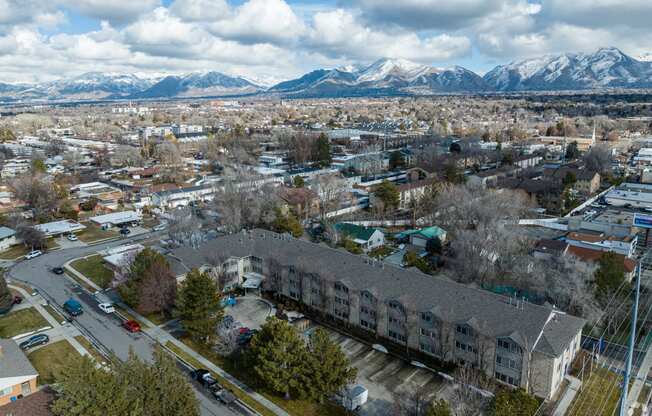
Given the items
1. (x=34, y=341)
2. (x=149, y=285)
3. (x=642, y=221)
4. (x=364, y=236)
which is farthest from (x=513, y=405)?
(x=642, y=221)

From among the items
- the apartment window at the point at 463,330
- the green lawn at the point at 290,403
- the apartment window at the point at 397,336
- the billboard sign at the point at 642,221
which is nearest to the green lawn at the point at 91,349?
the green lawn at the point at 290,403

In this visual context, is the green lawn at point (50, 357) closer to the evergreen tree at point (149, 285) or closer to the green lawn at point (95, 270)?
the evergreen tree at point (149, 285)

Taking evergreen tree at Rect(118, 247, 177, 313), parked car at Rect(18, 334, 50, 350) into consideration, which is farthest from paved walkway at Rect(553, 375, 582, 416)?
parked car at Rect(18, 334, 50, 350)

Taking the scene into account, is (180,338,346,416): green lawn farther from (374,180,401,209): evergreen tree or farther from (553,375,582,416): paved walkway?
(374,180,401,209): evergreen tree

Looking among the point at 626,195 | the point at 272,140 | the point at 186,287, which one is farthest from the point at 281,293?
the point at 272,140

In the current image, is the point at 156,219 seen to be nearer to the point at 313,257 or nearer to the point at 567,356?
the point at 313,257
